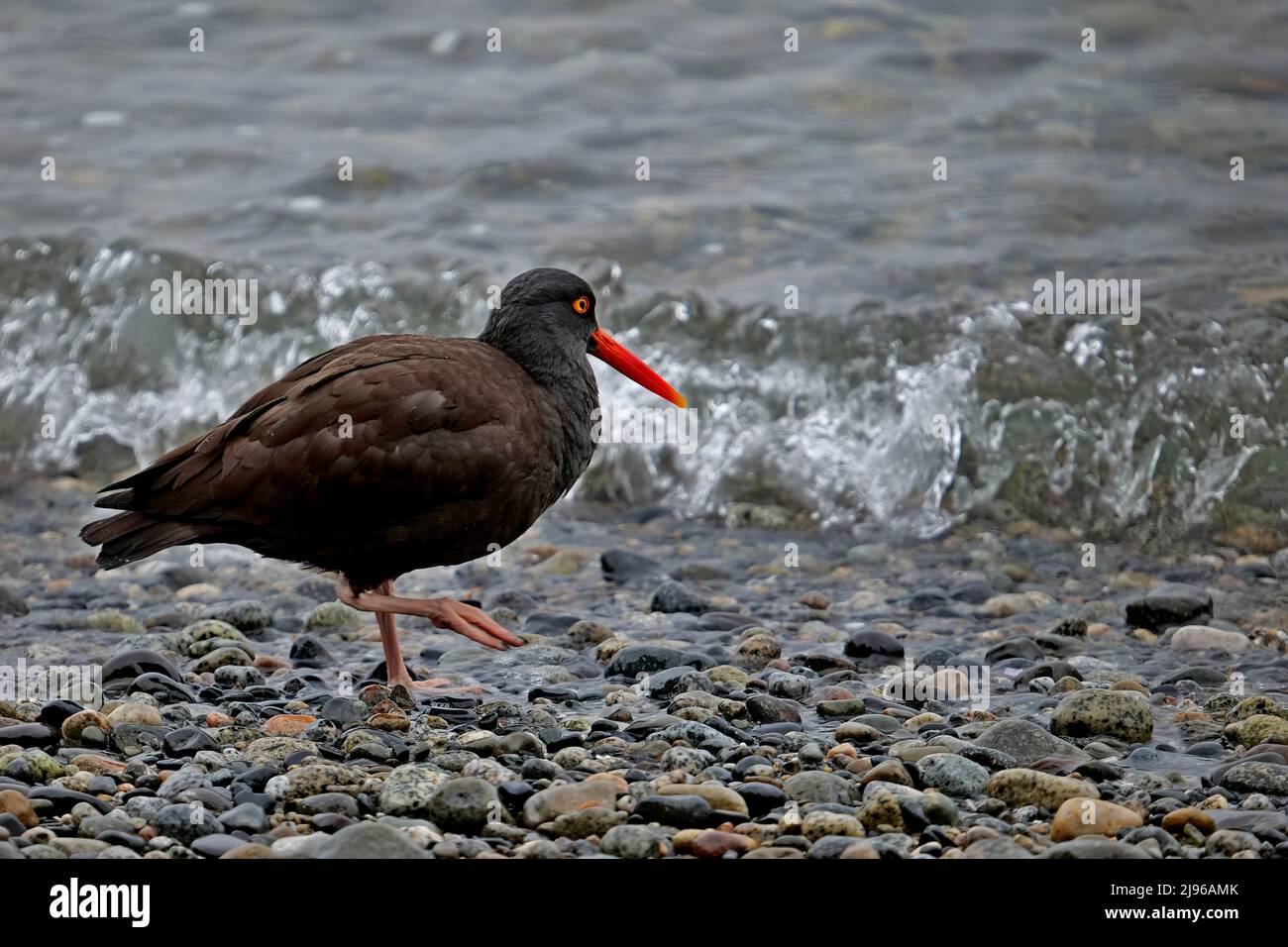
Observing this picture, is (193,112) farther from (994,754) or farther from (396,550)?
(994,754)

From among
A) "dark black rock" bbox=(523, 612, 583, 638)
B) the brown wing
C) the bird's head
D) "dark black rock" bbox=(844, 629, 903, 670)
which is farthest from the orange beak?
"dark black rock" bbox=(844, 629, 903, 670)

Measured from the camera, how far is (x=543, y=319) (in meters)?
5.43

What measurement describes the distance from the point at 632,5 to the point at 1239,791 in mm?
10549

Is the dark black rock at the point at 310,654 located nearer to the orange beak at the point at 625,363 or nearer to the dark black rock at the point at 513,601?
the dark black rock at the point at 513,601

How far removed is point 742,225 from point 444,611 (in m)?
5.41

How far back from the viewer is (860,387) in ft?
26.3

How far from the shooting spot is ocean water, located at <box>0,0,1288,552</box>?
7594 mm

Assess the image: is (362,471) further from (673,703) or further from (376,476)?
(673,703)

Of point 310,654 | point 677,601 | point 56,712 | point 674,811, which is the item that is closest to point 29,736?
point 56,712

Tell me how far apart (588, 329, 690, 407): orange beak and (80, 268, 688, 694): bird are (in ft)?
1.92

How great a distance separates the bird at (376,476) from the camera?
482 cm

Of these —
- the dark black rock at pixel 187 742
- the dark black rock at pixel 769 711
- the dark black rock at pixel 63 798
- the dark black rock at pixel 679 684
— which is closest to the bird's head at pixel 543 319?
the dark black rock at pixel 679 684

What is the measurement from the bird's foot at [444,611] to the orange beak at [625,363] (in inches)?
45.8

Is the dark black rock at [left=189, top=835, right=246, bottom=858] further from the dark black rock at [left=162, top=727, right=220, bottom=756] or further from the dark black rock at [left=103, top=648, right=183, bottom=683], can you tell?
the dark black rock at [left=103, top=648, right=183, bottom=683]
